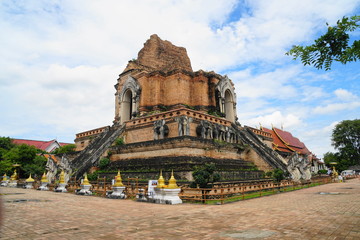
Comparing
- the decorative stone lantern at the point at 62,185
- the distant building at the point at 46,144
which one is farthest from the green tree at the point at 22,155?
the distant building at the point at 46,144

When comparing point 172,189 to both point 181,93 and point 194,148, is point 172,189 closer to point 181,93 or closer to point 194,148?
point 194,148

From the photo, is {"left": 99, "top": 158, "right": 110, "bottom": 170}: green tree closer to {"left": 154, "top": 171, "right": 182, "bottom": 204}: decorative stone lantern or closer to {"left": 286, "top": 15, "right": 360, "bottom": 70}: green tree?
{"left": 154, "top": 171, "right": 182, "bottom": 204}: decorative stone lantern

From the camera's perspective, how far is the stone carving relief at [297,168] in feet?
64.0

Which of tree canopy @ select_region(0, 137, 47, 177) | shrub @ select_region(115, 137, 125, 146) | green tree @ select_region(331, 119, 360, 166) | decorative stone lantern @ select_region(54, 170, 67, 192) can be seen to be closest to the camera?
decorative stone lantern @ select_region(54, 170, 67, 192)

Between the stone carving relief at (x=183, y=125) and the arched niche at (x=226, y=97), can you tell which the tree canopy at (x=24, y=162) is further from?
the arched niche at (x=226, y=97)

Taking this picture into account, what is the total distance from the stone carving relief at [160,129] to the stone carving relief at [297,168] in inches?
373

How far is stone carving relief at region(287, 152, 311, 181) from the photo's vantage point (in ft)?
64.0

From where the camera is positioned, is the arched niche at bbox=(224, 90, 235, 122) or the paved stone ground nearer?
the paved stone ground

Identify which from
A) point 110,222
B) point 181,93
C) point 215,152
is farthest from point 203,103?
point 110,222

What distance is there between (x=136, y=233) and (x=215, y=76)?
2247 centimetres

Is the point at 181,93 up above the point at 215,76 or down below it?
below

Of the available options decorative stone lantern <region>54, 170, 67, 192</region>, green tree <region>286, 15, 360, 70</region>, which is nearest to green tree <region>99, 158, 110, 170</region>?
decorative stone lantern <region>54, 170, 67, 192</region>

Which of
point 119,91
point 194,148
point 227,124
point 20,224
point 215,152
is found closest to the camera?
point 20,224

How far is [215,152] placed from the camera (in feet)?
62.7
